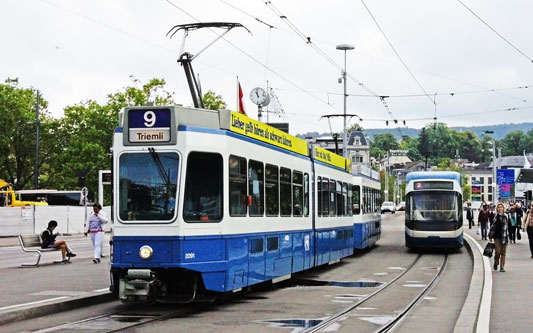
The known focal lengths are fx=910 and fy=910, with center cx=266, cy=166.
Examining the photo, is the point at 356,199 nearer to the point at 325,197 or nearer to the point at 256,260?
the point at 325,197

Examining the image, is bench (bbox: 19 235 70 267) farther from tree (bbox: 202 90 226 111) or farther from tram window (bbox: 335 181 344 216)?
tree (bbox: 202 90 226 111)

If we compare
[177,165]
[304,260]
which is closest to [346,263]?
[304,260]

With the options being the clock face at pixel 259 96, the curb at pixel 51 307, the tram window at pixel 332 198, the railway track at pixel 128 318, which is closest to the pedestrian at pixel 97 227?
the tram window at pixel 332 198

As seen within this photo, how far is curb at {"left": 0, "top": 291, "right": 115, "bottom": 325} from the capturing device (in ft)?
42.1

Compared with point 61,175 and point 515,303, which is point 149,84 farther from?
point 515,303

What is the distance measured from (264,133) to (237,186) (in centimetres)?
222

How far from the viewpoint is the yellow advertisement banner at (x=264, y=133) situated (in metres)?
15.3

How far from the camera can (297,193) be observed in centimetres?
1917

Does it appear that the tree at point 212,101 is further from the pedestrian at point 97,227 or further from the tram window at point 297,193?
the tram window at point 297,193

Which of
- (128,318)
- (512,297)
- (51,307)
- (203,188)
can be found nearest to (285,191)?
(203,188)

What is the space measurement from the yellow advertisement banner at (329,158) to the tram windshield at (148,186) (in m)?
8.26

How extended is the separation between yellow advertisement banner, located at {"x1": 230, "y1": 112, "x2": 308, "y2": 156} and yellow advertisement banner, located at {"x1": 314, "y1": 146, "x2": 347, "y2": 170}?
1515mm

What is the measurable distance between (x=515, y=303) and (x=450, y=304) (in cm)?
A: 119

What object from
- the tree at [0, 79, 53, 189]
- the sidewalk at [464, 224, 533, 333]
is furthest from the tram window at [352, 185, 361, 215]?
the tree at [0, 79, 53, 189]
